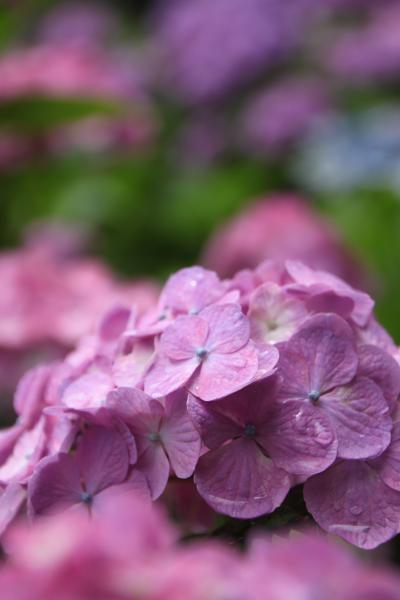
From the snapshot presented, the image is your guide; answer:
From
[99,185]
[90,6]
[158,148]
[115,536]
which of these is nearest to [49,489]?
[115,536]

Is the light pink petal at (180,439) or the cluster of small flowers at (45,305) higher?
the light pink petal at (180,439)

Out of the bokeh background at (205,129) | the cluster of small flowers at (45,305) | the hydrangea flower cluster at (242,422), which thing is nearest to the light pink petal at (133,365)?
the hydrangea flower cluster at (242,422)

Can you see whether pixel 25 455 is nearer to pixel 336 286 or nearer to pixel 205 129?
pixel 336 286

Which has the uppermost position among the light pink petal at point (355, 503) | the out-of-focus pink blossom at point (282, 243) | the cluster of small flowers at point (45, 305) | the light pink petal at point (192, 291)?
the light pink petal at point (192, 291)

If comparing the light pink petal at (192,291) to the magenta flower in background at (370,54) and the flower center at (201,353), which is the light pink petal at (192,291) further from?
the magenta flower in background at (370,54)

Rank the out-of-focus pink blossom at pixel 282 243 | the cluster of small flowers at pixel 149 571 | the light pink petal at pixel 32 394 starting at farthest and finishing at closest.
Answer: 1. the out-of-focus pink blossom at pixel 282 243
2. the light pink petal at pixel 32 394
3. the cluster of small flowers at pixel 149 571

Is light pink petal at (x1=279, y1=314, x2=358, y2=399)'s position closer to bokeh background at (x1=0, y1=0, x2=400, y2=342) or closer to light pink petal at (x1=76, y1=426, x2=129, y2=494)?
light pink petal at (x1=76, y1=426, x2=129, y2=494)

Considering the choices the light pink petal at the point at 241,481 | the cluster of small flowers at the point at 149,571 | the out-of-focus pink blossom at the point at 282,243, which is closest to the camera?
the cluster of small flowers at the point at 149,571

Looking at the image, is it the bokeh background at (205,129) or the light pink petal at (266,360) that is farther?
the bokeh background at (205,129)
